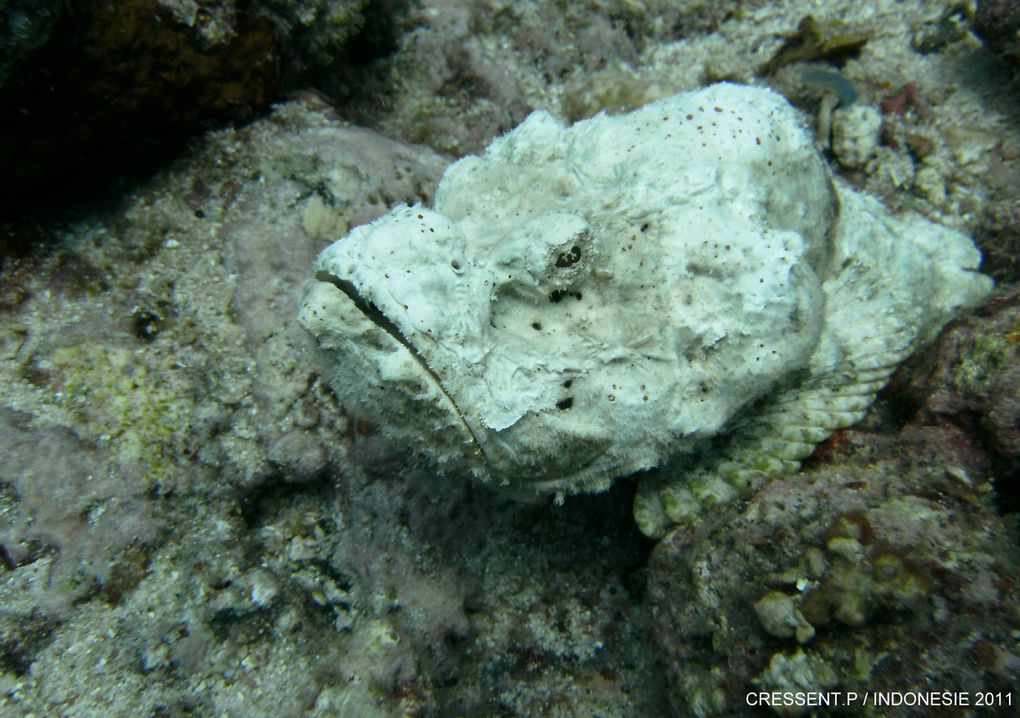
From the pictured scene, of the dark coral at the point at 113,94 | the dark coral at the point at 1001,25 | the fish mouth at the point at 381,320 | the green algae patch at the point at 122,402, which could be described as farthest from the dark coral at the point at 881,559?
the dark coral at the point at 113,94

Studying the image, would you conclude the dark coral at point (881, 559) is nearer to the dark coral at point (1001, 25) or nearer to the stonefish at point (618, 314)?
the stonefish at point (618, 314)

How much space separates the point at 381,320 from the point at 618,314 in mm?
925

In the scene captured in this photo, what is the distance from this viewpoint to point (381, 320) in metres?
2.05

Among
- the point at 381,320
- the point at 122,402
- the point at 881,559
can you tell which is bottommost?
the point at 881,559

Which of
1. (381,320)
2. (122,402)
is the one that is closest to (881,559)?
(381,320)

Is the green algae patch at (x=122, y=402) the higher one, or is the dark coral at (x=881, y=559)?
the green algae patch at (x=122, y=402)

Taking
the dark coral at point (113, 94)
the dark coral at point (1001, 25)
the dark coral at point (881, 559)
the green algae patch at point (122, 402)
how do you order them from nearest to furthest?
the dark coral at point (881, 559)
the dark coral at point (113, 94)
the green algae patch at point (122, 402)
the dark coral at point (1001, 25)

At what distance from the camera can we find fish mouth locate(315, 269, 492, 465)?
2016 millimetres

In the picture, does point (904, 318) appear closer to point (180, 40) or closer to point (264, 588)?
point (264, 588)

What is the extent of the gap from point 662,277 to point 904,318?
4.99 feet

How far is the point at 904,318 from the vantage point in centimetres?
292

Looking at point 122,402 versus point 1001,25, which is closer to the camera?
point 122,402

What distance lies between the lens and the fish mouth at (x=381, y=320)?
2016 millimetres

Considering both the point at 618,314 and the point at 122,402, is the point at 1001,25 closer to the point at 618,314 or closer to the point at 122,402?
the point at 618,314
